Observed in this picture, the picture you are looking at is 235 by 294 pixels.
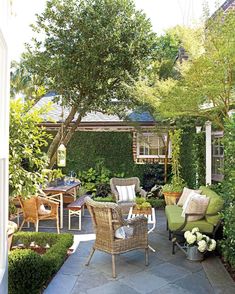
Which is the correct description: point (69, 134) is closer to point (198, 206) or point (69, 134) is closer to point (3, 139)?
point (198, 206)

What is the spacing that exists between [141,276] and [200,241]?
1.21m

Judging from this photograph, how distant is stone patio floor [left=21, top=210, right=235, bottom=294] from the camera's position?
4.21 meters

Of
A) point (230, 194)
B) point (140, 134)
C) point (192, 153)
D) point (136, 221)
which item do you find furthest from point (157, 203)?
point (230, 194)

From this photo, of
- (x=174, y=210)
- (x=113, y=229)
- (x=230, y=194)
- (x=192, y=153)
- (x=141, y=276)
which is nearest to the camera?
(x=230, y=194)

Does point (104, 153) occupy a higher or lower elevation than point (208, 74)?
lower

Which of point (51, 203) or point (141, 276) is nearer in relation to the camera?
point (141, 276)

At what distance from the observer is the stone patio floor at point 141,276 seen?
13.8ft

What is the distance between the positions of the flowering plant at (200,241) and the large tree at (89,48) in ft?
18.8

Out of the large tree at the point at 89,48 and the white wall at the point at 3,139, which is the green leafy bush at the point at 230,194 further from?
the large tree at the point at 89,48

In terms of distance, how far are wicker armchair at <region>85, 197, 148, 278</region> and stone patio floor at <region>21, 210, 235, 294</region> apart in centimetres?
22

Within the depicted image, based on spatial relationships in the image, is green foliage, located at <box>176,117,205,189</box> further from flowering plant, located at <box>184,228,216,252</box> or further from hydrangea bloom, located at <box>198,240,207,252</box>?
hydrangea bloom, located at <box>198,240,207,252</box>

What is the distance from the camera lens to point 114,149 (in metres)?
11.8

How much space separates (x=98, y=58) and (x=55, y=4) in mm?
2069

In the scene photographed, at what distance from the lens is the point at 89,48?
923 centimetres
